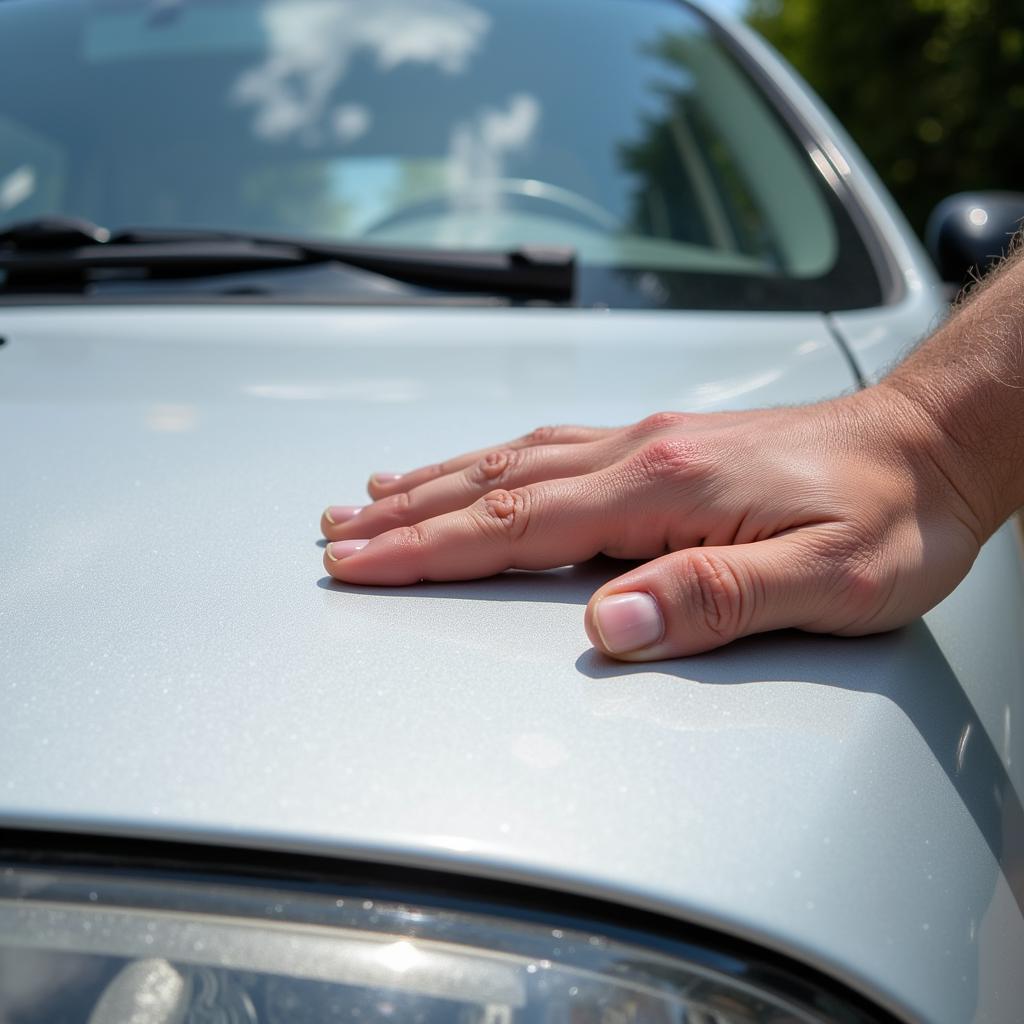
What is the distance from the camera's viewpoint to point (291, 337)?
1576 millimetres

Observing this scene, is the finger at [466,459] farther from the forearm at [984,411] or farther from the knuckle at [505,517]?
the forearm at [984,411]

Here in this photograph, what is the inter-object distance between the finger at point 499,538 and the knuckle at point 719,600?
0.15 m

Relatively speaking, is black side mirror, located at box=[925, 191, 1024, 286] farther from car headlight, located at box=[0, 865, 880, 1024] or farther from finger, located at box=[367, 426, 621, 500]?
car headlight, located at box=[0, 865, 880, 1024]

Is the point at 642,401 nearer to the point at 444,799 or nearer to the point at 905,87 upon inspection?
the point at 444,799

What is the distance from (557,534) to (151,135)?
1.36m

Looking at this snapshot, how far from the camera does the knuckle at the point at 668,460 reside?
1.11 m

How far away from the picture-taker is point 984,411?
45.4 inches

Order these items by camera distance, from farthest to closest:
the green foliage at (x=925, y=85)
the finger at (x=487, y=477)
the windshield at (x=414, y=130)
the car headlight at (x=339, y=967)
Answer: the green foliage at (x=925, y=85)
the windshield at (x=414, y=130)
the finger at (x=487, y=477)
the car headlight at (x=339, y=967)

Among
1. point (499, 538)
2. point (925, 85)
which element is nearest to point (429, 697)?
point (499, 538)

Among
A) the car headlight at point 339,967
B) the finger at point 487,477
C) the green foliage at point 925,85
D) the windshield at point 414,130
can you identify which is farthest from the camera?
the green foliage at point 925,85

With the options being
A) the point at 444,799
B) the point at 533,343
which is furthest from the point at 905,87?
the point at 444,799

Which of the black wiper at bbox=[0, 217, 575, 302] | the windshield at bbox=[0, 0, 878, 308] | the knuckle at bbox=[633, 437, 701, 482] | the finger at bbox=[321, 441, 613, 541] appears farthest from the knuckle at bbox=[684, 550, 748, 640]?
the windshield at bbox=[0, 0, 878, 308]

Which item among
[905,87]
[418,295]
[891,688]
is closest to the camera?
[891,688]

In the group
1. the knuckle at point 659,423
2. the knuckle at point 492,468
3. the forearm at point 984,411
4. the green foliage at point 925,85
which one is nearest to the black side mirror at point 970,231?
the forearm at point 984,411
